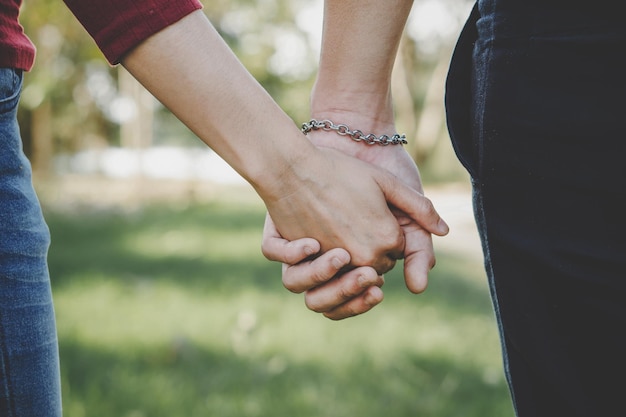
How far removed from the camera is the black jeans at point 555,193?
954 millimetres

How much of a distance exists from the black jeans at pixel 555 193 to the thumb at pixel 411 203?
0.38 m

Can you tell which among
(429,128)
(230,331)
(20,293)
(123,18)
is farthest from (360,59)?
(429,128)

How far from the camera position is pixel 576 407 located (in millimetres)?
1013

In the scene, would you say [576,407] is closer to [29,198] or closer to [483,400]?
[29,198]

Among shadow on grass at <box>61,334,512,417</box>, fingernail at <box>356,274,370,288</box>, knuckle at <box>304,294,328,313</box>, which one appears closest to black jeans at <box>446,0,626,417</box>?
fingernail at <box>356,274,370,288</box>

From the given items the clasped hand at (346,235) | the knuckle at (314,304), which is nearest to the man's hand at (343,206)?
the clasped hand at (346,235)

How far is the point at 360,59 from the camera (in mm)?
1509

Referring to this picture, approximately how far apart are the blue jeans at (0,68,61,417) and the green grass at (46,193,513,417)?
5.09ft

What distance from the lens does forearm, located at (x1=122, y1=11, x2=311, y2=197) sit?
1.19 metres

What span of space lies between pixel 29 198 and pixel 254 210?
869cm

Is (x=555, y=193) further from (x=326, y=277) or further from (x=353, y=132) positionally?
(x=353, y=132)

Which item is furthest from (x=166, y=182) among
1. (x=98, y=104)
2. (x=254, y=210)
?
(x=98, y=104)

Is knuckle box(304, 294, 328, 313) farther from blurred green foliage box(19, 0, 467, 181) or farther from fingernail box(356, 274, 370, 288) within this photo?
blurred green foliage box(19, 0, 467, 181)

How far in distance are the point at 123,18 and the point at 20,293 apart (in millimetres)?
476
